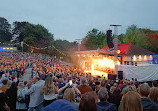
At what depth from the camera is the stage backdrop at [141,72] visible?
13.6 meters

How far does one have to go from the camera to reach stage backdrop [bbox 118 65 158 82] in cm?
1362

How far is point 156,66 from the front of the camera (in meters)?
14.7

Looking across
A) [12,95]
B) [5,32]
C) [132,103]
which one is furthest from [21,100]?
[5,32]

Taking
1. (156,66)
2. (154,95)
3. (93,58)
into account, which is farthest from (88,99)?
(93,58)

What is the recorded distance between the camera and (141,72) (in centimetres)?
1398

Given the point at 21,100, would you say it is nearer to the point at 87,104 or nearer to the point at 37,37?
the point at 87,104

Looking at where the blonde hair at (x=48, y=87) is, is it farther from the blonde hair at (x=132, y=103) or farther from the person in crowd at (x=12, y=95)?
the blonde hair at (x=132, y=103)

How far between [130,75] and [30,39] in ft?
125

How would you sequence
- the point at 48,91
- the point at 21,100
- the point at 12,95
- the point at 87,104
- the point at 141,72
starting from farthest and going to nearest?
the point at 141,72 < the point at 21,100 < the point at 12,95 < the point at 48,91 < the point at 87,104

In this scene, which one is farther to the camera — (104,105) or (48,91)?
(48,91)

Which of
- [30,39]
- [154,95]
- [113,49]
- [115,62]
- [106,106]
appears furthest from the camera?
[30,39]

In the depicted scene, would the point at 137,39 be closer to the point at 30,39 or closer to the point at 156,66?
the point at 156,66

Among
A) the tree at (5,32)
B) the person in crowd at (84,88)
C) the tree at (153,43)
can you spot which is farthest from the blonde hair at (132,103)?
the tree at (5,32)

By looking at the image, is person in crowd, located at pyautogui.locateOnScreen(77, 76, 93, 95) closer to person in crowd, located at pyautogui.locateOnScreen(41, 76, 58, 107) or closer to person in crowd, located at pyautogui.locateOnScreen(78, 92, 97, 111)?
person in crowd, located at pyautogui.locateOnScreen(41, 76, 58, 107)
